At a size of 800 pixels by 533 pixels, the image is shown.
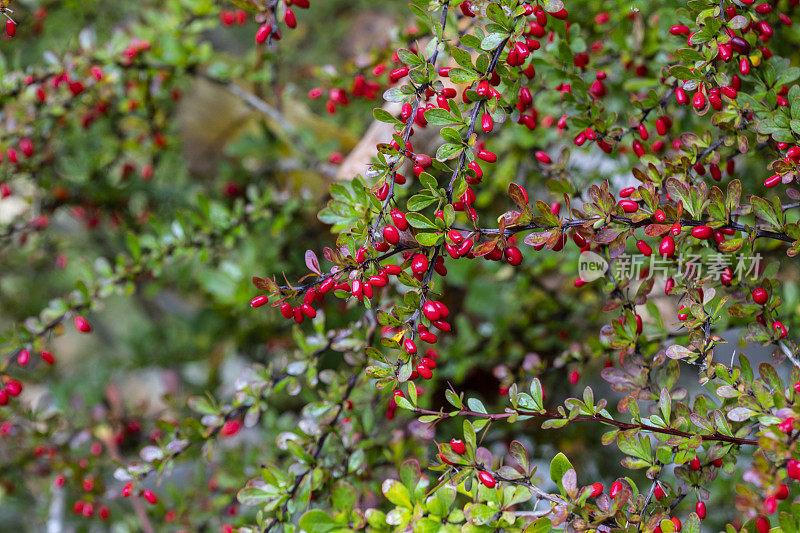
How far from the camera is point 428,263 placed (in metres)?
0.64

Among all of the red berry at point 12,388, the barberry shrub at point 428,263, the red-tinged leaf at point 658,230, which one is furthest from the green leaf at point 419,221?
the red berry at point 12,388

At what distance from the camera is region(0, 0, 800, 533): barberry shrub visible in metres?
0.65

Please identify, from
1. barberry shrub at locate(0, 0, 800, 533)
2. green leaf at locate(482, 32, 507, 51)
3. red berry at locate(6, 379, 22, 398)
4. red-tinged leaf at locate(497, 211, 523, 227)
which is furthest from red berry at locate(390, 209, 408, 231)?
red berry at locate(6, 379, 22, 398)

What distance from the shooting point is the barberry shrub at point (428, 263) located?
2.13ft

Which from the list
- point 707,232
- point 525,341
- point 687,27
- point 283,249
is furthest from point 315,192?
point 707,232

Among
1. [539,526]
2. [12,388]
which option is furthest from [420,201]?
[12,388]

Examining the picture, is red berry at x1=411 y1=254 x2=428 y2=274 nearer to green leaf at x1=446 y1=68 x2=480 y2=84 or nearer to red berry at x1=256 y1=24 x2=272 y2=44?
green leaf at x1=446 y1=68 x2=480 y2=84

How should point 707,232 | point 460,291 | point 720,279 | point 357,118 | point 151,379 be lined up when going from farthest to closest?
point 151,379 → point 357,118 → point 460,291 → point 720,279 → point 707,232

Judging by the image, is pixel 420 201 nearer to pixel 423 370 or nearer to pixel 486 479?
pixel 423 370

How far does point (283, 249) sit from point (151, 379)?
104 inches

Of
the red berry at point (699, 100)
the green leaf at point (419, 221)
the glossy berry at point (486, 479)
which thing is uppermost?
the red berry at point (699, 100)

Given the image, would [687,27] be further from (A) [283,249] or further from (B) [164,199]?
(B) [164,199]

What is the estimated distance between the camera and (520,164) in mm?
1449

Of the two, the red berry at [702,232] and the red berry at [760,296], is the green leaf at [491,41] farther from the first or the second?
the red berry at [760,296]
